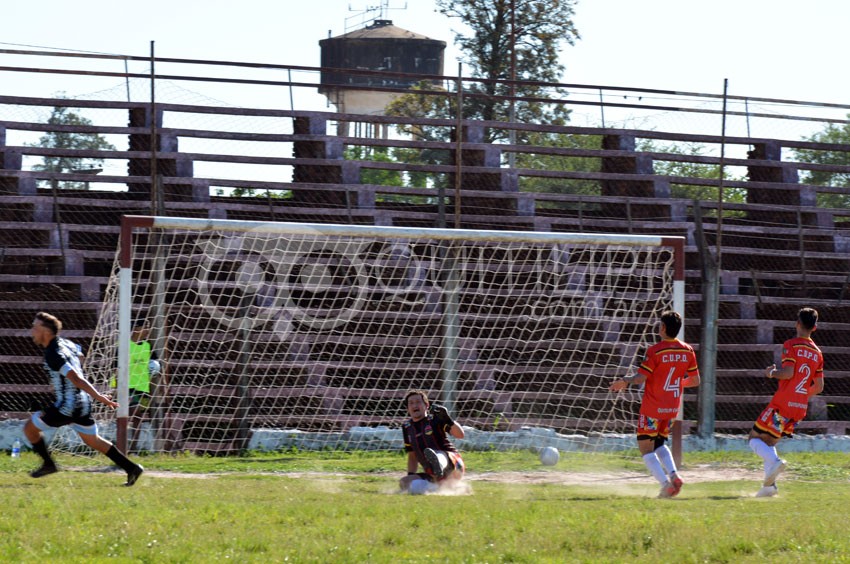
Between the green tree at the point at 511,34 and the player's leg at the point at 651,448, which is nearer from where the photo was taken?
the player's leg at the point at 651,448

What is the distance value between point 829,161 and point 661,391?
23.3 meters

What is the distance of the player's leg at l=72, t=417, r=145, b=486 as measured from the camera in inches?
429

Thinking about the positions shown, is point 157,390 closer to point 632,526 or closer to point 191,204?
point 191,204

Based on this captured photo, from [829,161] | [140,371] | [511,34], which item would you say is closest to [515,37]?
[511,34]

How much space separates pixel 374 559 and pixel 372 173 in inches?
821

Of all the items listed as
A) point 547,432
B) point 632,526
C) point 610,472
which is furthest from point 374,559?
point 547,432

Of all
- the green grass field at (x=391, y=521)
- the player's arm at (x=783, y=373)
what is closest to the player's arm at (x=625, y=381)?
the green grass field at (x=391, y=521)

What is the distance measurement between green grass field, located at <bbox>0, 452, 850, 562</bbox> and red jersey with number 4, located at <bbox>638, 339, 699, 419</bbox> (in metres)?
0.88

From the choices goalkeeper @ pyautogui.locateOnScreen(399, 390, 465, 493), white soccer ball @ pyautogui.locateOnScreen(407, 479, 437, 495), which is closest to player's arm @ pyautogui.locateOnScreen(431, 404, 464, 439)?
goalkeeper @ pyautogui.locateOnScreen(399, 390, 465, 493)

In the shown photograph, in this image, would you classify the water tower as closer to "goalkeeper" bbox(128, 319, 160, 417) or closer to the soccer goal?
the soccer goal

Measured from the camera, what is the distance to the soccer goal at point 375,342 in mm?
15141

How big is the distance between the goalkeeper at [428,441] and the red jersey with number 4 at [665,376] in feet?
5.97

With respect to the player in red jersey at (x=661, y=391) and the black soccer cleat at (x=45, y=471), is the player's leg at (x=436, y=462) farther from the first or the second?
the black soccer cleat at (x=45, y=471)

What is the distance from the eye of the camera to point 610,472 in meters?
14.1
